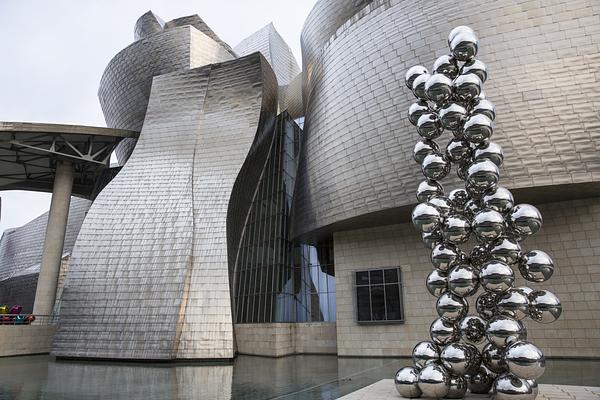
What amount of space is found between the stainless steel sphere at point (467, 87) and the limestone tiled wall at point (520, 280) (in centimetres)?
953

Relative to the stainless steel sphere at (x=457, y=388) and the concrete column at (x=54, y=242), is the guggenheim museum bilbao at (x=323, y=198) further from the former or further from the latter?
the stainless steel sphere at (x=457, y=388)

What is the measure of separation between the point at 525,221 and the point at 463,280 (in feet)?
4.36

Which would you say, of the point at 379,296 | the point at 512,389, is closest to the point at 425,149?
the point at 512,389

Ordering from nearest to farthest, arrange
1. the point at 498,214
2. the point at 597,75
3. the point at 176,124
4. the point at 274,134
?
the point at 498,214
the point at 597,75
the point at 176,124
the point at 274,134

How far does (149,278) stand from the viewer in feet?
53.9

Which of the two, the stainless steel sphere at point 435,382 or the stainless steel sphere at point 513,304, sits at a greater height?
the stainless steel sphere at point 513,304

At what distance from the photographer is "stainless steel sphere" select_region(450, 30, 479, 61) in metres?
7.11

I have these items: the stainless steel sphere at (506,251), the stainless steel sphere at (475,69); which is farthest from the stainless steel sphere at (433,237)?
the stainless steel sphere at (475,69)

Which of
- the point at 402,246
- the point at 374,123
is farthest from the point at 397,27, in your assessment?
the point at 402,246

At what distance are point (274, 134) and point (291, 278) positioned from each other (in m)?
8.26

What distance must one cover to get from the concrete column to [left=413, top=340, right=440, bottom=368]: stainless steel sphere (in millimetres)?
20560

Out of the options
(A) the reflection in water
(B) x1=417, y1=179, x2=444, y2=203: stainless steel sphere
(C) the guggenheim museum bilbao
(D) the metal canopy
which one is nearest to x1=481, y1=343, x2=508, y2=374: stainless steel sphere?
(B) x1=417, y1=179, x2=444, y2=203: stainless steel sphere

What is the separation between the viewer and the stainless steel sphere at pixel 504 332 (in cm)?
592

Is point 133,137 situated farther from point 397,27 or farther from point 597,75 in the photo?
point 597,75
